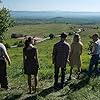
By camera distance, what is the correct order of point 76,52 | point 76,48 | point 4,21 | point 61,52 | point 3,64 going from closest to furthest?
point 3,64 < point 61,52 < point 76,48 < point 76,52 < point 4,21

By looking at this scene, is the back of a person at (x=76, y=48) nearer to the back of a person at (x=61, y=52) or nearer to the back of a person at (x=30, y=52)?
the back of a person at (x=61, y=52)

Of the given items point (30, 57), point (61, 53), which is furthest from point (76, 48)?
point (30, 57)

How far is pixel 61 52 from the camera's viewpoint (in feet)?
42.7

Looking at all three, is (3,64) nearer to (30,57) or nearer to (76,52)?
(30,57)

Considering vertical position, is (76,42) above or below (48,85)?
above

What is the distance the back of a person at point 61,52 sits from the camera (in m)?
12.9

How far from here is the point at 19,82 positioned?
48.3ft

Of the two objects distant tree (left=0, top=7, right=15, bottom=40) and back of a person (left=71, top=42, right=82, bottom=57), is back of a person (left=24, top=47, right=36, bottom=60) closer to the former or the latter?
back of a person (left=71, top=42, right=82, bottom=57)

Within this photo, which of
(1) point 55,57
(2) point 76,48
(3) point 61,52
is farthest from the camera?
(2) point 76,48

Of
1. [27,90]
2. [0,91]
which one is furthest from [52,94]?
[0,91]

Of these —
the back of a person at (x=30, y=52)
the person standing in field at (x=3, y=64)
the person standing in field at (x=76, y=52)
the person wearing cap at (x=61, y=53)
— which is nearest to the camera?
the back of a person at (x=30, y=52)

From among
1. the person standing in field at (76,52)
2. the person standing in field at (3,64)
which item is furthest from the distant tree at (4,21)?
the person standing in field at (3,64)

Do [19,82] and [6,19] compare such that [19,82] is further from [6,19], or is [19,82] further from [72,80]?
[6,19]

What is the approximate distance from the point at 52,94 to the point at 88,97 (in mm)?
1374
